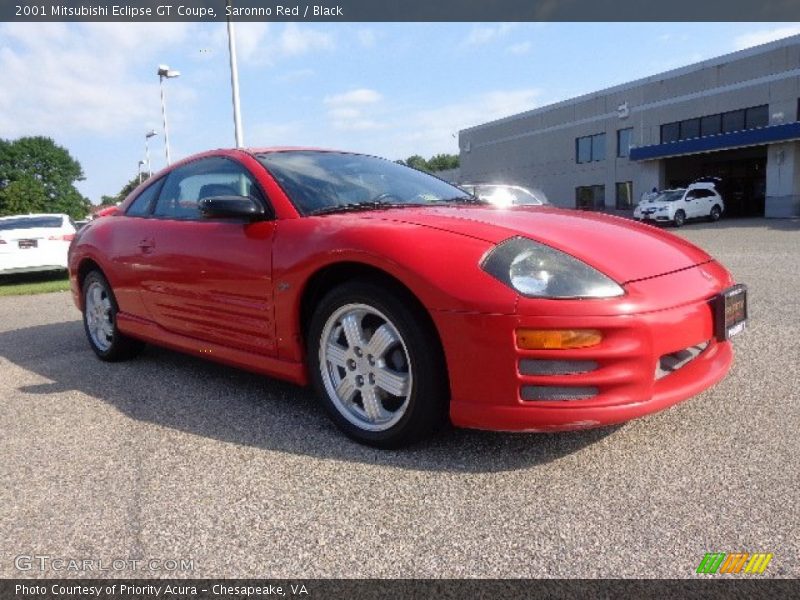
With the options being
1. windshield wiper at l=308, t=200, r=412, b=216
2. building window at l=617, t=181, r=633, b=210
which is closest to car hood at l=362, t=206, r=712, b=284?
windshield wiper at l=308, t=200, r=412, b=216

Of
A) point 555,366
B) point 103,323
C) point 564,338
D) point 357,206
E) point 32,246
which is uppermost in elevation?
point 357,206

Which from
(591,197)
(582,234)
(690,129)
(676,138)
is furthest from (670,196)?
(582,234)

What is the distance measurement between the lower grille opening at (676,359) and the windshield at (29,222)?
11.4 m

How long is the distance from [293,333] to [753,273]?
280 inches

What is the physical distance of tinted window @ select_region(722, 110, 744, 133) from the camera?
29.2 m

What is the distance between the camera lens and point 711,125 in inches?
1203

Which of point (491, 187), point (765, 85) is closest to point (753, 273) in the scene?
point (491, 187)

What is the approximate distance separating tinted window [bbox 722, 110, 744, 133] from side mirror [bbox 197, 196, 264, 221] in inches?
1251

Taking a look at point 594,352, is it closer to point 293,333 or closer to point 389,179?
point 293,333

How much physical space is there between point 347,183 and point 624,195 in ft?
115

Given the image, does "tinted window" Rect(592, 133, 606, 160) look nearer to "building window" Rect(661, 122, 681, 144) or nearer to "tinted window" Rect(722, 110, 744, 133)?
"building window" Rect(661, 122, 681, 144)

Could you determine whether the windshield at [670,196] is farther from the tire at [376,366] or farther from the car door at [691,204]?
the tire at [376,366]

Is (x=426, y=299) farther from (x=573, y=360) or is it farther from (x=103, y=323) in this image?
(x=103, y=323)

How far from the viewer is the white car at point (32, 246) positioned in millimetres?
10672
